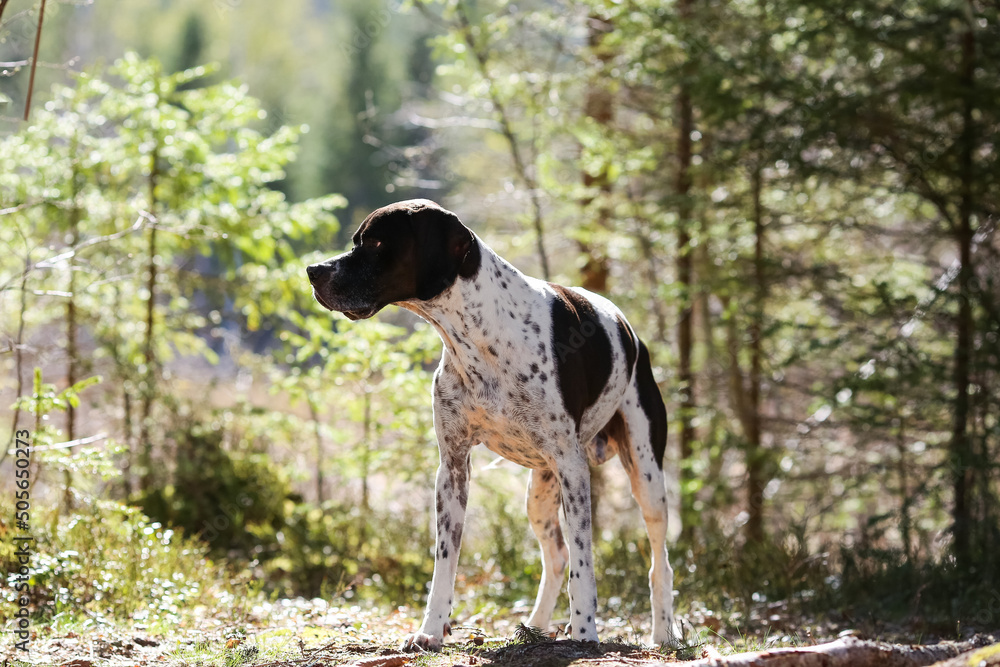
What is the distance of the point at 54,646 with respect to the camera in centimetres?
443

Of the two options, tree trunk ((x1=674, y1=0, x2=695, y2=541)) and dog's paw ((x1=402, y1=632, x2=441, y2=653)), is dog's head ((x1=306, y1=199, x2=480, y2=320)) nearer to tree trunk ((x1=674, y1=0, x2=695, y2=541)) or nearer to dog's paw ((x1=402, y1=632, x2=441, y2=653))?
dog's paw ((x1=402, y1=632, x2=441, y2=653))

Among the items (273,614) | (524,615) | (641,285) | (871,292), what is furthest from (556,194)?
(273,614)

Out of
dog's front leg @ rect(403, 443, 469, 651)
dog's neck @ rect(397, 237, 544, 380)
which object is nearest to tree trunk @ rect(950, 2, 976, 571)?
dog's front leg @ rect(403, 443, 469, 651)

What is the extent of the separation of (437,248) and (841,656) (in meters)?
2.51

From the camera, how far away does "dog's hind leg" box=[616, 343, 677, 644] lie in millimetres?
4902

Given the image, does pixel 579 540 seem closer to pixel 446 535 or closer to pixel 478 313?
pixel 446 535

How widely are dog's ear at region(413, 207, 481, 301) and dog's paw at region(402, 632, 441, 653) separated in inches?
65.1

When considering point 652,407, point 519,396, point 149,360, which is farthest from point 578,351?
point 149,360

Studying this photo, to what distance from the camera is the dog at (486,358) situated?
13.0ft

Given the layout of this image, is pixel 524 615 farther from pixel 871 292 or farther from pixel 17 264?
pixel 17 264

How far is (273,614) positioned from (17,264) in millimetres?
5561

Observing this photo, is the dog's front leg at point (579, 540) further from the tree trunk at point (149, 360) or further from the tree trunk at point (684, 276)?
the tree trunk at point (149, 360)

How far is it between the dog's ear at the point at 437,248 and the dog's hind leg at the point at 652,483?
4.79 feet

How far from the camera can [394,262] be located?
395cm
